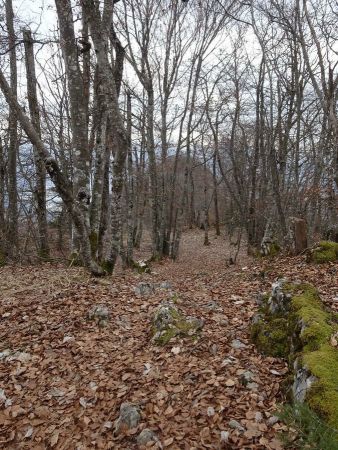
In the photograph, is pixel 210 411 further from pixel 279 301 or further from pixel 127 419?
pixel 279 301

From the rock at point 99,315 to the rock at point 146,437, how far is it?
2.06 m

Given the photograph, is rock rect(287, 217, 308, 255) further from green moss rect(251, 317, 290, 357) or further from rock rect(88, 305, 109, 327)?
rock rect(88, 305, 109, 327)

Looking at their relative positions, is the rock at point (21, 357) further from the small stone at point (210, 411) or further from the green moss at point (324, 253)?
the green moss at point (324, 253)

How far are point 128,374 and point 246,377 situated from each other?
4.11ft

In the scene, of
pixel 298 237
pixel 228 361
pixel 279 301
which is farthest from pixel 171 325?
pixel 298 237

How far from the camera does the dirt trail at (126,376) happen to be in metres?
2.90

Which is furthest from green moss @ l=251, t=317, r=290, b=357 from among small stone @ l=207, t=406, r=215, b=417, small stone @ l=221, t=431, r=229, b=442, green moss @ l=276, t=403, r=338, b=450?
green moss @ l=276, t=403, r=338, b=450

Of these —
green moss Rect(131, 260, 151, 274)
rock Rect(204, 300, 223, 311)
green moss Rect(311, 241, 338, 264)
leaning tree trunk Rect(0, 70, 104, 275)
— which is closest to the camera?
rock Rect(204, 300, 223, 311)

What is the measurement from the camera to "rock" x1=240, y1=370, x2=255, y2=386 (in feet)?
10.6

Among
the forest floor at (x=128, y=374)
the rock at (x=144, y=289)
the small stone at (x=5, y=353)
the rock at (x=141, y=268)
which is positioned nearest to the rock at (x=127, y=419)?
the forest floor at (x=128, y=374)

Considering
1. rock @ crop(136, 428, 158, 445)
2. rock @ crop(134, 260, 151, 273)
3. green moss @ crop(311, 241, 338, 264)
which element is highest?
green moss @ crop(311, 241, 338, 264)

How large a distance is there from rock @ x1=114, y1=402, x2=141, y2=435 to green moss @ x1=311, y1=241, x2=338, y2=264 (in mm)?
5478

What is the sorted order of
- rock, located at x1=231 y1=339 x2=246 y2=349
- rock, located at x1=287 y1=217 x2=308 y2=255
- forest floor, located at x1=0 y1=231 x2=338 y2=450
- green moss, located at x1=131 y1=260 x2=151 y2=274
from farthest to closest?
green moss, located at x1=131 y1=260 x2=151 y2=274
rock, located at x1=287 y1=217 x2=308 y2=255
rock, located at x1=231 y1=339 x2=246 y2=349
forest floor, located at x1=0 y1=231 x2=338 y2=450

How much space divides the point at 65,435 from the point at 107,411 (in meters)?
0.41
